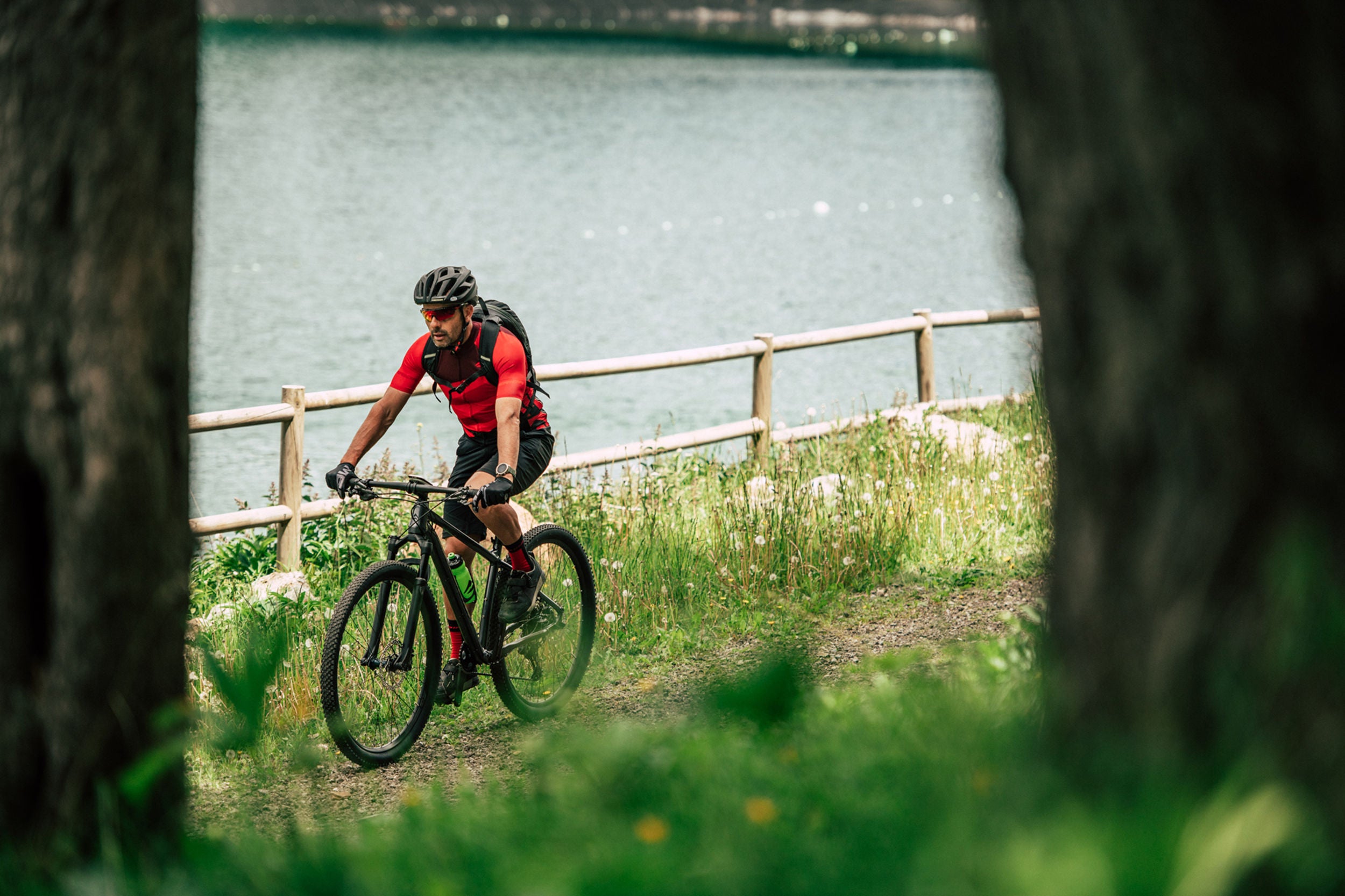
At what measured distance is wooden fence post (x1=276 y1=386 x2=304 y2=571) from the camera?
7891 mm

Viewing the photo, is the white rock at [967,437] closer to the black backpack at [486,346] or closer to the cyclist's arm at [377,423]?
the black backpack at [486,346]

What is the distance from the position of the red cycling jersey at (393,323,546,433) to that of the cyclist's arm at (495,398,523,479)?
Answer: 0.19 ft

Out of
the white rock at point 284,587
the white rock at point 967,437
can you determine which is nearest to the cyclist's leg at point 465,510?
the white rock at point 284,587

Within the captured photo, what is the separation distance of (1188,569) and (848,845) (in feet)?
2.09

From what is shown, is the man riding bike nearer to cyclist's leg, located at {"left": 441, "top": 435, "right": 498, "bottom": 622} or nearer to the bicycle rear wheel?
cyclist's leg, located at {"left": 441, "top": 435, "right": 498, "bottom": 622}

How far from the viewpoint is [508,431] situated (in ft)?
17.7

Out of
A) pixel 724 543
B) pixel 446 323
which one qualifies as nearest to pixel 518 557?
pixel 446 323

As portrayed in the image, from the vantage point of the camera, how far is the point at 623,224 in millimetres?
32875

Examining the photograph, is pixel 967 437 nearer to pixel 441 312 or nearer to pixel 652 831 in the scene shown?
pixel 441 312

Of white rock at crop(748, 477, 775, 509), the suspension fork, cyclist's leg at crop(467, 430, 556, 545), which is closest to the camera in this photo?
the suspension fork

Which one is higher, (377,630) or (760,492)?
(760,492)

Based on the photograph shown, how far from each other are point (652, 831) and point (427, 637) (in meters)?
3.55

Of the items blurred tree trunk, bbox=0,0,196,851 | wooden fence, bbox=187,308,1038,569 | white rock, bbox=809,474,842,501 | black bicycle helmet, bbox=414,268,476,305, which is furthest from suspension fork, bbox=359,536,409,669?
white rock, bbox=809,474,842,501

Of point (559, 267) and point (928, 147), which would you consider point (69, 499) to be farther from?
point (928, 147)
